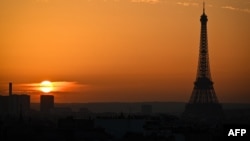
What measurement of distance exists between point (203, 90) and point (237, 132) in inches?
4136

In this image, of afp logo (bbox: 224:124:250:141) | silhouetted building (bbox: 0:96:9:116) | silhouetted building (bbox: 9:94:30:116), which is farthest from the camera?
silhouetted building (bbox: 9:94:30:116)

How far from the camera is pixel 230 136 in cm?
2727

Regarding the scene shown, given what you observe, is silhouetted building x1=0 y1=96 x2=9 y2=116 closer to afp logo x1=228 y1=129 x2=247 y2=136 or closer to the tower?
the tower

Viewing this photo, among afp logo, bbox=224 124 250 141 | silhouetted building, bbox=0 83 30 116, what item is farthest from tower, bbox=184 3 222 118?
afp logo, bbox=224 124 250 141

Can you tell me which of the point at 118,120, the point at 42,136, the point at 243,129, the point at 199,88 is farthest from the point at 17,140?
the point at 199,88

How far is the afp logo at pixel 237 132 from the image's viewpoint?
1072 inches

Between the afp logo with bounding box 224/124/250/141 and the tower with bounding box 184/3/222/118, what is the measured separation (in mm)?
101265

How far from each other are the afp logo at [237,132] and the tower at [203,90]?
101265mm

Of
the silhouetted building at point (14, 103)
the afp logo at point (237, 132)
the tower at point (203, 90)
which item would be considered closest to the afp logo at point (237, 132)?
the afp logo at point (237, 132)

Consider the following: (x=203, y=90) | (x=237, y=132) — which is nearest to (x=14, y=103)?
(x=203, y=90)

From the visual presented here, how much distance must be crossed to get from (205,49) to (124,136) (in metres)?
64.2

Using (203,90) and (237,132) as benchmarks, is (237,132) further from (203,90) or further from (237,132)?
(203,90)

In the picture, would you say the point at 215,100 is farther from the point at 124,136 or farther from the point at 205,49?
the point at 124,136

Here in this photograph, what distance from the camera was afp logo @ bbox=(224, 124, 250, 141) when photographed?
27.2 meters
